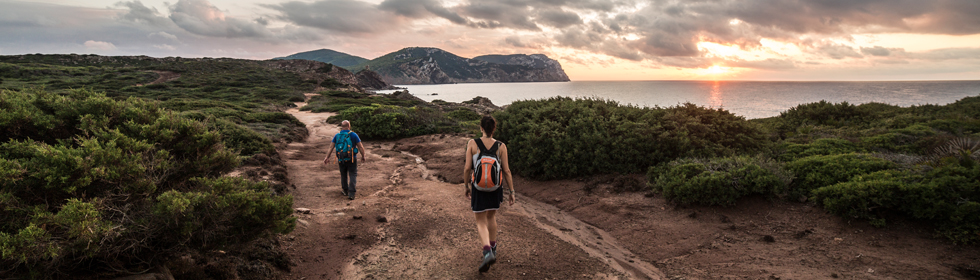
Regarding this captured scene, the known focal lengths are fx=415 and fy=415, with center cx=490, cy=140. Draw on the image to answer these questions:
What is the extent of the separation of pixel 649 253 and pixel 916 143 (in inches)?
285

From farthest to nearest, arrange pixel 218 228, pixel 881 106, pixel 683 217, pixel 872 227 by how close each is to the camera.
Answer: pixel 881 106, pixel 683 217, pixel 872 227, pixel 218 228

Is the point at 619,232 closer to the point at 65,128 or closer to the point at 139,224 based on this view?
the point at 139,224

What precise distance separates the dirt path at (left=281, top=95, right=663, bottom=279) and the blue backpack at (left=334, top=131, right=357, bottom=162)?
0.82 metres

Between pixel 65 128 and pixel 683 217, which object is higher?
pixel 65 128

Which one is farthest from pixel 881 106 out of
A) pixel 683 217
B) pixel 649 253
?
pixel 649 253

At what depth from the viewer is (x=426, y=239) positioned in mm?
5801

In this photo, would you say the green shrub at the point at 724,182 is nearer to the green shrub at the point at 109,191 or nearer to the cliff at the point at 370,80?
the green shrub at the point at 109,191

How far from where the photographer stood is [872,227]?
17.6ft

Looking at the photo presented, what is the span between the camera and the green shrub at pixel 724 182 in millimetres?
6582

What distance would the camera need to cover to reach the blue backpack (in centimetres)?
814

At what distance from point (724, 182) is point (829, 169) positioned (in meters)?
1.68

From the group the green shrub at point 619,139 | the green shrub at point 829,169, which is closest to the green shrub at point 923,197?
the green shrub at point 829,169

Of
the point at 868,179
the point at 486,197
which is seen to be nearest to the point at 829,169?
the point at 868,179

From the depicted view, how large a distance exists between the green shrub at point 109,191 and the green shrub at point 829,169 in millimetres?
7452
